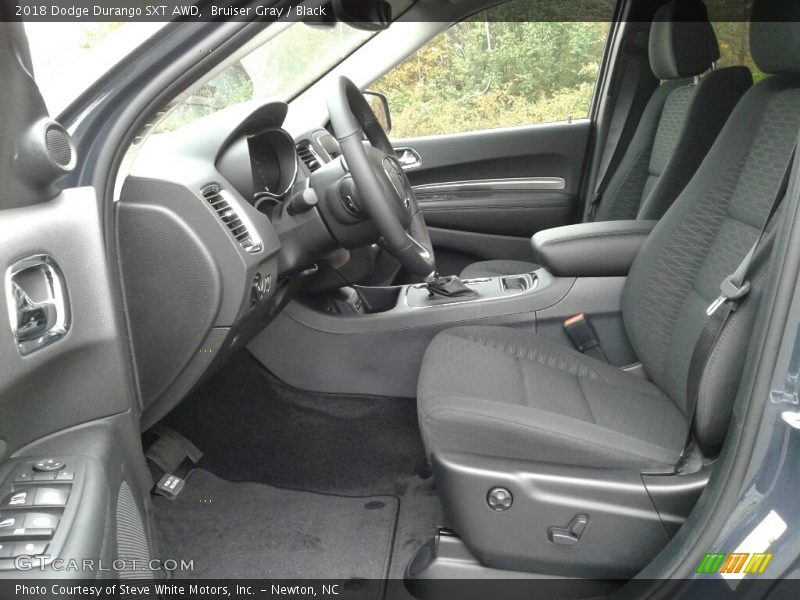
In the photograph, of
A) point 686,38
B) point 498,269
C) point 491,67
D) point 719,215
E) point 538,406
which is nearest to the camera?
point 538,406

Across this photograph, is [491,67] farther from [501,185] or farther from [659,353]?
[659,353]

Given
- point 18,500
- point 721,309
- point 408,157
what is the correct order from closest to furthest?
point 18,500
point 721,309
point 408,157

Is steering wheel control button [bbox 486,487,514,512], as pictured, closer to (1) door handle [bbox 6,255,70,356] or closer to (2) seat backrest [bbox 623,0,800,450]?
(2) seat backrest [bbox 623,0,800,450]

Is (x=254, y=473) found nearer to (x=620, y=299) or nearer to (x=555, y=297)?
(x=555, y=297)

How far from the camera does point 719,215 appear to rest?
1.64 m

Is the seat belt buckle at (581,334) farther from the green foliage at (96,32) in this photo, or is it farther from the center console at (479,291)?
the green foliage at (96,32)

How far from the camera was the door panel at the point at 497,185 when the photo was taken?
10.4ft

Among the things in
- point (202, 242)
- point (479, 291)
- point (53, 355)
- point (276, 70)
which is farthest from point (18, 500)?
point (276, 70)

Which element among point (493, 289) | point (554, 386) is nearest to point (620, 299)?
point (493, 289)

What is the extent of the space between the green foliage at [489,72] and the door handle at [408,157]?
68 millimetres

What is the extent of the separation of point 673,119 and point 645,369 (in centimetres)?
107

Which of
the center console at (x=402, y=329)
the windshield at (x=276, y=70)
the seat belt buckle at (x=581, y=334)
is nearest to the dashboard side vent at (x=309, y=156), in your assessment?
the windshield at (x=276, y=70)

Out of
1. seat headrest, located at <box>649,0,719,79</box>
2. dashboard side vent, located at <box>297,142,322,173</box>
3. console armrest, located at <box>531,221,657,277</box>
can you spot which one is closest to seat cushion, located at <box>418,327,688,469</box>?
console armrest, located at <box>531,221,657,277</box>

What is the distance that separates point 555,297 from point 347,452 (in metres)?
0.69
